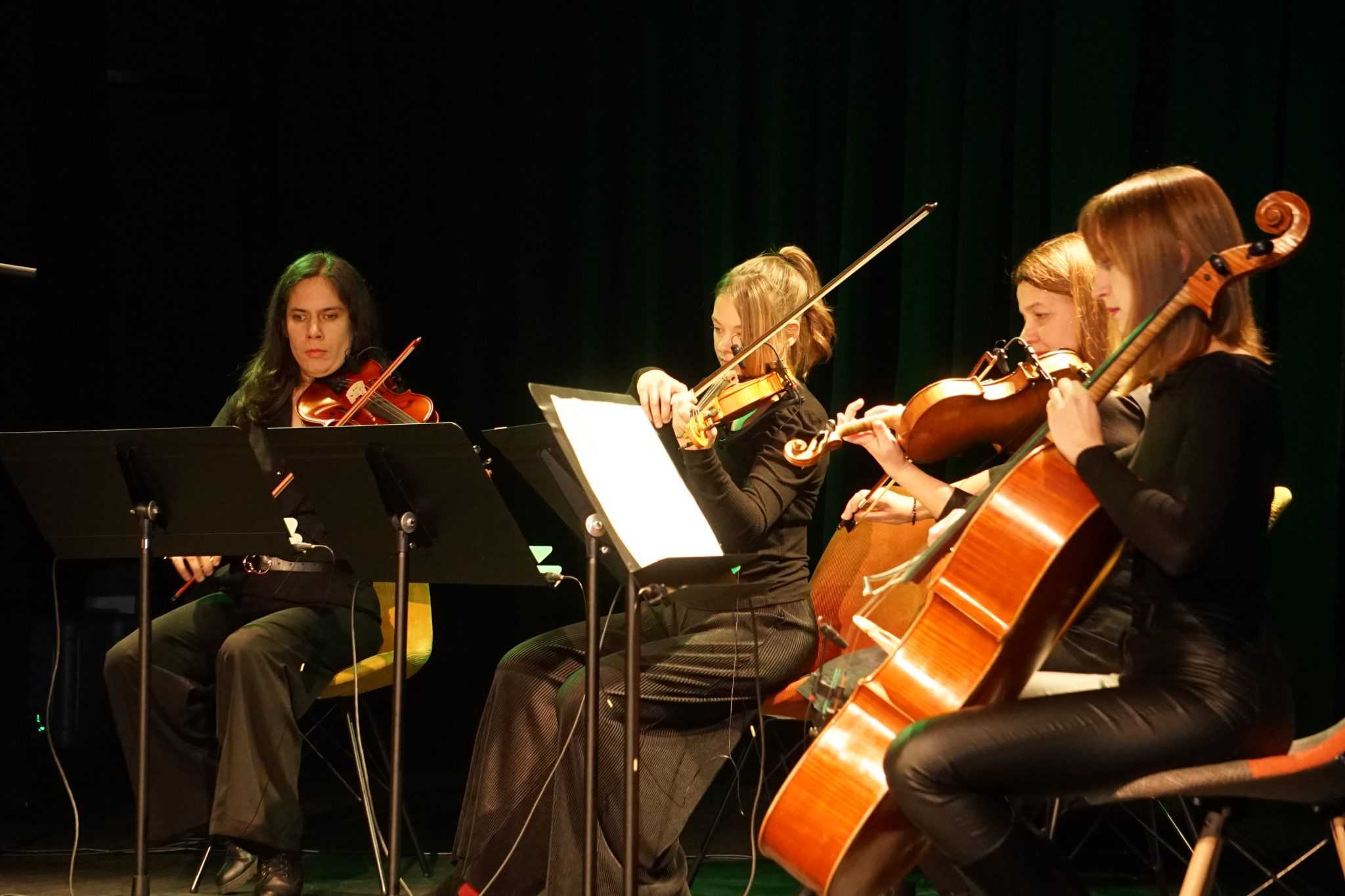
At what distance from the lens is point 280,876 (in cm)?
311

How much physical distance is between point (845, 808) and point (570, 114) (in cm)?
296

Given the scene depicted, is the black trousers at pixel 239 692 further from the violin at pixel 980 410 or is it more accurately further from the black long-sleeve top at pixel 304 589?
the violin at pixel 980 410

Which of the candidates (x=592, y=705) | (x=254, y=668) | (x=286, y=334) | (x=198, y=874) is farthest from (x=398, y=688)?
(x=286, y=334)

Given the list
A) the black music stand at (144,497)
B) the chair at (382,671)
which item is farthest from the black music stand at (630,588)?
the chair at (382,671)

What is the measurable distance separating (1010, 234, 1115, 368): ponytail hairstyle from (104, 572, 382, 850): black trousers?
5.61 ft

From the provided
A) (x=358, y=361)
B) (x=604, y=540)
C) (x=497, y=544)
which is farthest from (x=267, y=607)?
(x=604, y=540)

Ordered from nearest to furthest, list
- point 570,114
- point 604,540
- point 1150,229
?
point 1150,229, point 604,540, point 570,114

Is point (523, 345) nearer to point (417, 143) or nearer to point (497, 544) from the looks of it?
point (417, 143)

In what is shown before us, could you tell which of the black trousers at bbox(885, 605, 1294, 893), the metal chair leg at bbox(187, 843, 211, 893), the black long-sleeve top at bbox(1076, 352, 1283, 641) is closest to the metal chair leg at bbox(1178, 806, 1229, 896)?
the black trousers at bbox(885, 605, 1294, 893)

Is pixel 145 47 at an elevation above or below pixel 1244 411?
above

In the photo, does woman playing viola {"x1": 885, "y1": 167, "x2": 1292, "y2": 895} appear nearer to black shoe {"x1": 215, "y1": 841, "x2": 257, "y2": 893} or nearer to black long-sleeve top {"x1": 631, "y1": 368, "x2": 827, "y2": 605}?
black long-sleeve top {"x1": 631, "y1": 368, "x2": 827, "y2": 605}

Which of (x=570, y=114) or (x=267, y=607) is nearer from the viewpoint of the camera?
(x=267, y=607)

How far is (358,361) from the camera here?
3.64 metres

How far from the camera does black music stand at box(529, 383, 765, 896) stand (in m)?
2.14
